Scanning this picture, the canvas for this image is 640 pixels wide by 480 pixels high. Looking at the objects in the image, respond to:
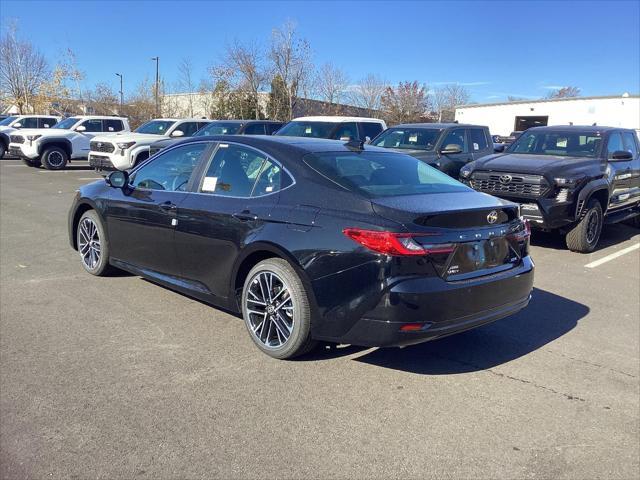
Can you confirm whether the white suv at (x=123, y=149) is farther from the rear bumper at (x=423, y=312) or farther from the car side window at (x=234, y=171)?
the rear bumper at (x=423, y=312)

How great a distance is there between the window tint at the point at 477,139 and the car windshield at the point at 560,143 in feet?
5.06

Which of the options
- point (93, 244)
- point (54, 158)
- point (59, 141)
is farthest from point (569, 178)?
point (54, 158)

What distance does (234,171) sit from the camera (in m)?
4.59

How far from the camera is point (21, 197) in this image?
12.2 m

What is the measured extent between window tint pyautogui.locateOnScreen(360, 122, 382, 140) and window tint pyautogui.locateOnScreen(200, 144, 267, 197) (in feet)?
29.6

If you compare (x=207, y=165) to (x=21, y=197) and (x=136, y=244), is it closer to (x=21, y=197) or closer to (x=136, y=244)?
(x=136, y=244)

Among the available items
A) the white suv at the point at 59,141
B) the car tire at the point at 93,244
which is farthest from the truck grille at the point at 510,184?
the white suv at the point at 59,141

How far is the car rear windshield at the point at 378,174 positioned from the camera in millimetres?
4033

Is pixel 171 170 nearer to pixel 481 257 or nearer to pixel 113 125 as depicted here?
pixel 481 257

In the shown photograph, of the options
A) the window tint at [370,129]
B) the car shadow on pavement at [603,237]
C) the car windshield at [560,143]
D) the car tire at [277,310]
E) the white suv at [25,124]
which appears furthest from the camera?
the white suv at [25,124]

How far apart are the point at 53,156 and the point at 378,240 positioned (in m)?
18.8

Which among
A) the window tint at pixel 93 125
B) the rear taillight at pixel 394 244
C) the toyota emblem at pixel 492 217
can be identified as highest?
the window tint at pixel 93 125

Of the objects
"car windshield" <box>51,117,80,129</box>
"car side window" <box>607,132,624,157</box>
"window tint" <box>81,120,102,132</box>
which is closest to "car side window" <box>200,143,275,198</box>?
"car side window" <box>607,132,624,157</box>

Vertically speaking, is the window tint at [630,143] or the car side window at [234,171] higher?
the window tint at [630,143]
